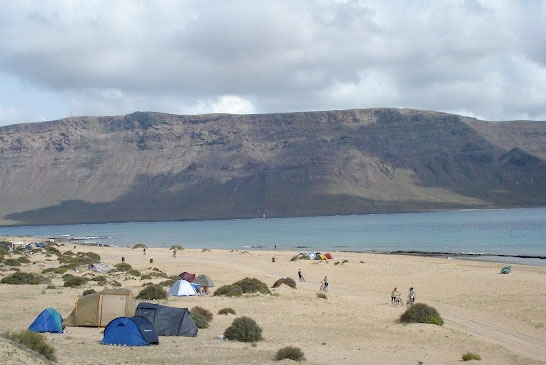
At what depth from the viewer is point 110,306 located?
19656 mm

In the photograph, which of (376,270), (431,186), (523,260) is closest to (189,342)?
(376,270)

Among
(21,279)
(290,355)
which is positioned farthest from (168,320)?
(21,279)

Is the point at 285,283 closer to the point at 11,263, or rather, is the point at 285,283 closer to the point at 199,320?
the point at 199,320

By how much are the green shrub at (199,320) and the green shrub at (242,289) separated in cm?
753

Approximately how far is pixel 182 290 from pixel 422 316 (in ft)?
36.5

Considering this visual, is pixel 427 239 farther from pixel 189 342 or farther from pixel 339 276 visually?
pixel 189 342

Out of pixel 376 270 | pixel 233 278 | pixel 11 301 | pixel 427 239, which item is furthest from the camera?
pixel 427 239

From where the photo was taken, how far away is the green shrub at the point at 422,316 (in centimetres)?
2086

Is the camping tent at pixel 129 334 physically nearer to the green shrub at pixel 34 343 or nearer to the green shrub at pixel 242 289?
the green shrub at pixel 34 343

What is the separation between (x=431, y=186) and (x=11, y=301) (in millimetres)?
180215

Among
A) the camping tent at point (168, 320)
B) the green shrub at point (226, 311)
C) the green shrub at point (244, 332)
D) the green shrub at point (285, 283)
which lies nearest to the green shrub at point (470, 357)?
the green shrub at point (244, 332)

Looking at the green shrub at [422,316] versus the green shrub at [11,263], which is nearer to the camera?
the green shrub at [422,316]

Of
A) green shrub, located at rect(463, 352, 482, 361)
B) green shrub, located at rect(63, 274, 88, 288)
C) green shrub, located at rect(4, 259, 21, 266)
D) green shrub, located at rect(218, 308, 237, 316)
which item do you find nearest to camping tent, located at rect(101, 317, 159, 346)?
green shrub, located at rect(218, 308, 237, 316)

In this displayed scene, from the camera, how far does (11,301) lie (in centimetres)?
2442
